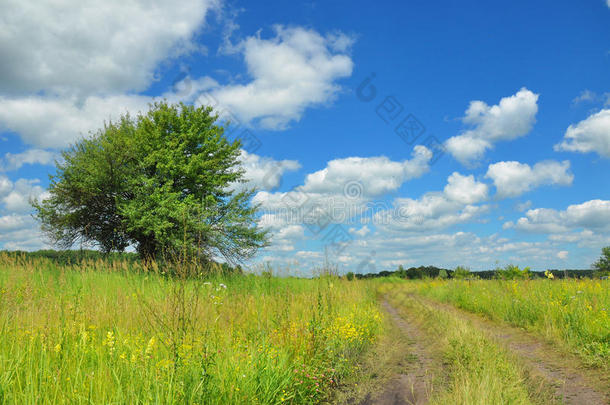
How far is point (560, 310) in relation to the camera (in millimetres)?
9422

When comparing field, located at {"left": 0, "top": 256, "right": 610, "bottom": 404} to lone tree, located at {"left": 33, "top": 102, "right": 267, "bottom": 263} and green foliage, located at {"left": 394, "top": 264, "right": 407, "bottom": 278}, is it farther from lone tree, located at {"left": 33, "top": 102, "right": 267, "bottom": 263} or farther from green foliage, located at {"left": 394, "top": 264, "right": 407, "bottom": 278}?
green foliage, located at {"left": 394, "top": 264, "right": 407, "bottom": 278}

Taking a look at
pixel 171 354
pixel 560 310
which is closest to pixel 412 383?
pixel 171 354

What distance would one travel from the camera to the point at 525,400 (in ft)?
14.9

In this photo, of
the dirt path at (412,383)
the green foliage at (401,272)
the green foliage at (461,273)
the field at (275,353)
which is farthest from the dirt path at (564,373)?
the green foliage at (401,272)

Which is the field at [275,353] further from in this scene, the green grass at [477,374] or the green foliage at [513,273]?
the green foliage at [513,273]

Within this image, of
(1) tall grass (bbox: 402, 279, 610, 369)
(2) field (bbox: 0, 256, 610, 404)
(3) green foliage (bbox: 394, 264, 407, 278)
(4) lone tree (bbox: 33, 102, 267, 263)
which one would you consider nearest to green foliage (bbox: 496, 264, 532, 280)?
(1) tall grass (bbox: 402, 279, 610, 369)

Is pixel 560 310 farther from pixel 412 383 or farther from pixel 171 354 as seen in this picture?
pixel 171 354

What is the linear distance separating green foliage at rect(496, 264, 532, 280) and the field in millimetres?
5958

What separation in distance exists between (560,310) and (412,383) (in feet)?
21.0

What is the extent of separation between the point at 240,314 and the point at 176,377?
3.88m

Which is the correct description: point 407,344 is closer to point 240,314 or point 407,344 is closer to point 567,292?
point 240,314

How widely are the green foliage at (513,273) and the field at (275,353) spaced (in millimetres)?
5958

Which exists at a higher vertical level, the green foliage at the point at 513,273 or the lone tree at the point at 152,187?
the lone tree at the point at 152,187

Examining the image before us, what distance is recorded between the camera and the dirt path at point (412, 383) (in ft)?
16.7
